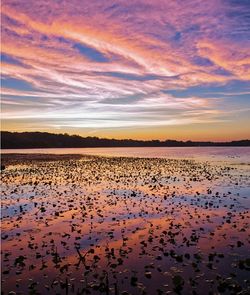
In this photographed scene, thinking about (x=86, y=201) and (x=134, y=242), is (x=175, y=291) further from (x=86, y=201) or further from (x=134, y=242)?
(x=86, y=201)

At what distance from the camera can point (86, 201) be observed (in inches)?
1083

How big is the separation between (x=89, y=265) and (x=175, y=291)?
3.83 m

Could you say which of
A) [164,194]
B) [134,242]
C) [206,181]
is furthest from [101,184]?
[134,242]

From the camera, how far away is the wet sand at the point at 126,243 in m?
11.7

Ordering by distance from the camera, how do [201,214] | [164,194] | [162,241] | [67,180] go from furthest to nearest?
[67,180], [164,194], [201,214], [162,241]

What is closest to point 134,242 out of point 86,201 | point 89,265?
point 89,265

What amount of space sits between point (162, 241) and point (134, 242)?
4.43 feet

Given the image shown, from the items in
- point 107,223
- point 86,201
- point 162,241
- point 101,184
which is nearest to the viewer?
point 162,241

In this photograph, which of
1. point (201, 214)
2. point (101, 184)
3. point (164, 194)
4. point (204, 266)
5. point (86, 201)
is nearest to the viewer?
point (204, 266)

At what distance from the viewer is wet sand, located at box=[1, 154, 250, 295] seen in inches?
459

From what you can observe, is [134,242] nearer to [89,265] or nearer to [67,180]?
[89,265]

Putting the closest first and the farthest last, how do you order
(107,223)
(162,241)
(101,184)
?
1. (162,241)
2. (107,223)
3. (101,184)

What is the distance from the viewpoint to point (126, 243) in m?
16.2

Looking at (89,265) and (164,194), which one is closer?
(89,265)
